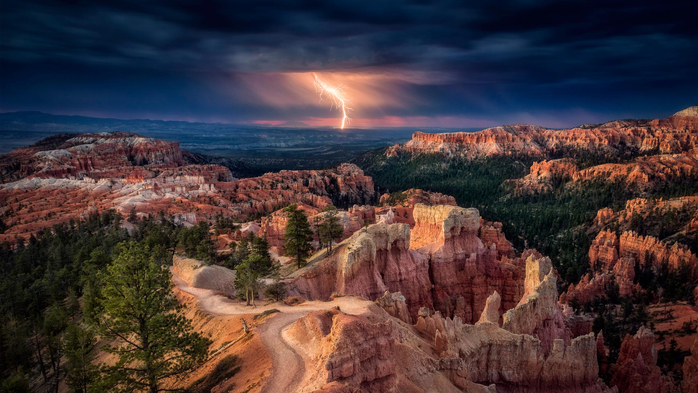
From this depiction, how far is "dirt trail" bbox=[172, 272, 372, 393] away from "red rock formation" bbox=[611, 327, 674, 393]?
19569mm

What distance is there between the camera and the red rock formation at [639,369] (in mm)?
26141

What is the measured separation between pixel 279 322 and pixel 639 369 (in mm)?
25690

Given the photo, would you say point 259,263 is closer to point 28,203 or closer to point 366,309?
point 366,309

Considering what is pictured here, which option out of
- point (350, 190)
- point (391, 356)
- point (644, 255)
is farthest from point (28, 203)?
point (644, 255)

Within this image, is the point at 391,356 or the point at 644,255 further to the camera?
the point at 644,255

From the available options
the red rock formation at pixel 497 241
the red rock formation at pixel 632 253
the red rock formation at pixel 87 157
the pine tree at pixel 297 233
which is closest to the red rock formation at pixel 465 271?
the pine tree at pixel 297 233

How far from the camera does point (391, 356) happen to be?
14297 mm

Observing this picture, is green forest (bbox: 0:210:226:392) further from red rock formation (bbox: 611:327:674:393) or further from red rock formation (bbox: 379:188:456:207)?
red rock formation (bbox: 379:188:456:207)

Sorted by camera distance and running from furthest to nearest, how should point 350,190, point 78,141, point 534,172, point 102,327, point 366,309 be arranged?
point 78,141
point 534,172
point 350,190
point 366,309
point 102,327

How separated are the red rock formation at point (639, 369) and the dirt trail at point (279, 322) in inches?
770

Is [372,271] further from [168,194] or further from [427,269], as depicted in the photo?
[168,194]

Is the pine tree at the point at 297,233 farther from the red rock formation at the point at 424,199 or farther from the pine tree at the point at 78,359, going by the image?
the red rock formation at the point at 424,199

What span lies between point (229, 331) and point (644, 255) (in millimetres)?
65658

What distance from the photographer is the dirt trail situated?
1435 centimetres
